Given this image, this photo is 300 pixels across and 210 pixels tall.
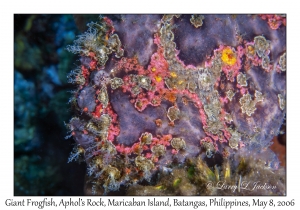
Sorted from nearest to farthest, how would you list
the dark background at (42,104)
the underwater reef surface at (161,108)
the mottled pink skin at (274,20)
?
the underwater reef surface at (161,108), the mottled pink skin at (274,20), the dark background at (42,104)

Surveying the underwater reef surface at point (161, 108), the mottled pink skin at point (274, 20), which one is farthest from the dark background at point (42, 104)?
the mottled pink skin at point (274, 20)

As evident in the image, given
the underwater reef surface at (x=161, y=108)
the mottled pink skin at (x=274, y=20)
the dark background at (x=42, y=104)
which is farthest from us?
the dark background at (x=42, y=104)

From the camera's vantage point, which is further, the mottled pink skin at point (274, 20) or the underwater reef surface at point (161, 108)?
the mottled pink skin at point (274, 20)

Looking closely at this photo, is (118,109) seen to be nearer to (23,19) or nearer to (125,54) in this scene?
(125,54)

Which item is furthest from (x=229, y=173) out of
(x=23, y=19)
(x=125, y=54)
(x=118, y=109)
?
(x=23, y=19)

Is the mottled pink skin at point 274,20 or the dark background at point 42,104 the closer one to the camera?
the mottled pink skin at point 274,20

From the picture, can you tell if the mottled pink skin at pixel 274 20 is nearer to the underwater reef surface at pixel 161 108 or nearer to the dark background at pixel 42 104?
the underwater reef surface at pixel 161 108

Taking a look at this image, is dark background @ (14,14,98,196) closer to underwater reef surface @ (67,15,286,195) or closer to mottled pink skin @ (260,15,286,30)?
underwater reef surface @ (67,15,286,195)

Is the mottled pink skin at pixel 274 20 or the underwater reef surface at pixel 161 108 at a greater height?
the mottled pink skin at pixel 274 20

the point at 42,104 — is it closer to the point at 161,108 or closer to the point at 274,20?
the point at 161,108
